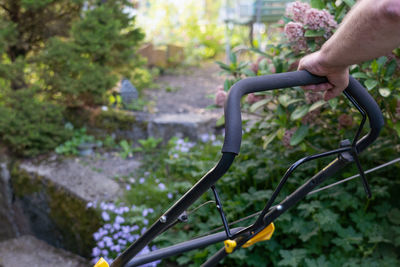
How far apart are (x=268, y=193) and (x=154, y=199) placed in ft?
2.68

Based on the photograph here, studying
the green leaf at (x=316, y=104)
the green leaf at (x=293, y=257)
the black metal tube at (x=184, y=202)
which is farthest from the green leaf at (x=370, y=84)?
the black metal tube at (x=184, y=202)

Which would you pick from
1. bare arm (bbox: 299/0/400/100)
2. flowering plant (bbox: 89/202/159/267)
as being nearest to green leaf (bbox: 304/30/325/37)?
bare arm (bbox: 299/0/400/100)

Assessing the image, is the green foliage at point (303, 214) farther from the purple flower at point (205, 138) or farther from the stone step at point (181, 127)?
the stone step at point (181, 127)

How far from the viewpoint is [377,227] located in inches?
79.7

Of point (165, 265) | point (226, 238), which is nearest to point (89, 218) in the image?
point (165, 265)

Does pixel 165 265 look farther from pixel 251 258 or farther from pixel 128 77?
pixel 128 77

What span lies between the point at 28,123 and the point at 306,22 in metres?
2.44

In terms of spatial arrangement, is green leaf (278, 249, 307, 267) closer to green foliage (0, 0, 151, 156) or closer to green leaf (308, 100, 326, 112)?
green leaf (308, 100, 326, 112)

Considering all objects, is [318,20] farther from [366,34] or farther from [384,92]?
[366,34]

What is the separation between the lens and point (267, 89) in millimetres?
1029

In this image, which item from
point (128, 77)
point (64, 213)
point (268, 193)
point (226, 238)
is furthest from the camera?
point (128, 77)

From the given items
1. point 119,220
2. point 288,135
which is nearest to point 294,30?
point 288,135

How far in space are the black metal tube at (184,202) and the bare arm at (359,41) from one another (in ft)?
1.19

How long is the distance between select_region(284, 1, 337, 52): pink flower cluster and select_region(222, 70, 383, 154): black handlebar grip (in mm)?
689
